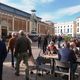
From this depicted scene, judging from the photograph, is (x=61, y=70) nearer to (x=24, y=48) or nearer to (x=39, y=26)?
(x=24, y=48)

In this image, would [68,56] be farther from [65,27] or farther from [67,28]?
[65,27]

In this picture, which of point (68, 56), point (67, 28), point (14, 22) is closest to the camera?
point (68, 56)

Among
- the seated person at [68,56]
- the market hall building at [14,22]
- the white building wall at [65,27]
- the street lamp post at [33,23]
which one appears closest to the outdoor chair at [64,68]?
the seated person at [68,56]

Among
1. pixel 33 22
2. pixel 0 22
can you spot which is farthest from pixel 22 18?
pixel 0 22

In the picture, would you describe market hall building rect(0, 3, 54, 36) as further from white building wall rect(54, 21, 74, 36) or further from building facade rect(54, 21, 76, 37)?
white building wall rect(54, 21, 74, 36)

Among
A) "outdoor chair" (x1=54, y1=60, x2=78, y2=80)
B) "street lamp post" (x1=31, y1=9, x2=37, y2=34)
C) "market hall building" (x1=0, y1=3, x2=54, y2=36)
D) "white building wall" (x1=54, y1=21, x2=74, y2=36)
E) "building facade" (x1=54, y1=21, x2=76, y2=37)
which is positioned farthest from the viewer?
"white building wall" (x1=54, y1=21, x2=74, y2=36)

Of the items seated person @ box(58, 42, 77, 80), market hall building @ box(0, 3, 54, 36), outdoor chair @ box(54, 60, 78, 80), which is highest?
market hall building @ box(0, 3, 54, 36)

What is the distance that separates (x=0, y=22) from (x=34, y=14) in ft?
117

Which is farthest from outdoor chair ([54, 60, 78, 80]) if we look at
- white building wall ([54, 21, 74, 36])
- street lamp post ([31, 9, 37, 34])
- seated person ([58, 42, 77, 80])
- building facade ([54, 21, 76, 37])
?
white building wall ([54, 21, 74, 36])

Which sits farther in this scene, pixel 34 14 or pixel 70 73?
pixel 34 14

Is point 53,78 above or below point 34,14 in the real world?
below

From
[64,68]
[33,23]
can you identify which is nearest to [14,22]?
[33,23]

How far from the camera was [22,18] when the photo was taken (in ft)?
289

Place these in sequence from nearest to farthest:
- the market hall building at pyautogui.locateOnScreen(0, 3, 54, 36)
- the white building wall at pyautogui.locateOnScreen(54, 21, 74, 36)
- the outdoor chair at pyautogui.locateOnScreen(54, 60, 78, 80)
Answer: the outdoor chair at pyautogui.locateOnScreen(54, 60, 78, 80) → the market hall building at pyautogui.locateOnScreen(0, 3, 54, 36) → the white building wall at pyautogui.locateOnScreen(54, 21, 74, 36)
